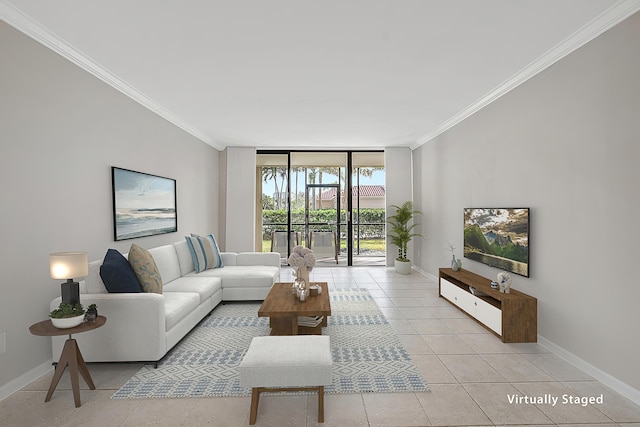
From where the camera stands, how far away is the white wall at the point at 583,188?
2.47 meters

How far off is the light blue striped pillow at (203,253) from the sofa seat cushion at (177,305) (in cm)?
117

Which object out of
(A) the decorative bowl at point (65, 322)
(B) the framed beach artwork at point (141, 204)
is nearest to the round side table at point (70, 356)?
(A) the decorative bowl at point (65, 322)

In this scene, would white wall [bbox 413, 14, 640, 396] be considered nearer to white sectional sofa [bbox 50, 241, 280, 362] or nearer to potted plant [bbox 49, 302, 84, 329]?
white sectional sofa [bbox 50, 241, 280, 362]

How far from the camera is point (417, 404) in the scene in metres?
2.34

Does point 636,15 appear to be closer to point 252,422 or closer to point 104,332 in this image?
point 252,422

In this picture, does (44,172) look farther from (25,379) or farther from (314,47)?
(314,47)

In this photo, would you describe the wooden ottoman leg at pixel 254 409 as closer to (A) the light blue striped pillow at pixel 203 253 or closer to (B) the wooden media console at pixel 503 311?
(B) the wooden media console at pixel 503 311

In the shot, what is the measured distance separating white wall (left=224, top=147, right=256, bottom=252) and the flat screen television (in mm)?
4601

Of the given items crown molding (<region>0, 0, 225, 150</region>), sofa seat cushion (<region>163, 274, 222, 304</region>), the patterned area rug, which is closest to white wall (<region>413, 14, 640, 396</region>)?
the patterned area rug

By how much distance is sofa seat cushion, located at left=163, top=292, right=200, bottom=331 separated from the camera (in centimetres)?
307

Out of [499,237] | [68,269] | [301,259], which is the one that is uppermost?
[499,237]

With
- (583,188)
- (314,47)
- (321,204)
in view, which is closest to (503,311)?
(583,188)

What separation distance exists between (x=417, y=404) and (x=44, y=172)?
347 centimetres

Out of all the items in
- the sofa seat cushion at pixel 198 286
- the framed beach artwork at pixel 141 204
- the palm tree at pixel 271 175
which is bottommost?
the sofa seat cushion at pixel 198 286
